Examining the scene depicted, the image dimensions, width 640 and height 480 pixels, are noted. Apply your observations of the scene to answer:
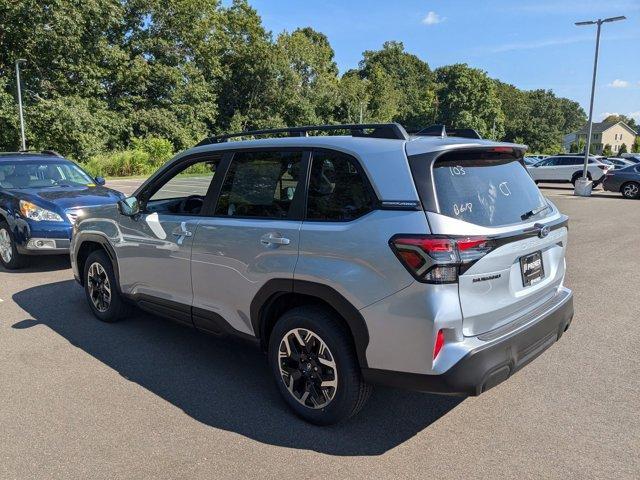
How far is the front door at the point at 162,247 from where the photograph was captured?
12.9 ft

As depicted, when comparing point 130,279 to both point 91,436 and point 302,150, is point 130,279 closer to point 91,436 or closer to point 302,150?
point 91,436

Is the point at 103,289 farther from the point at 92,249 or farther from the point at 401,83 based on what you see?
the point at 401,83

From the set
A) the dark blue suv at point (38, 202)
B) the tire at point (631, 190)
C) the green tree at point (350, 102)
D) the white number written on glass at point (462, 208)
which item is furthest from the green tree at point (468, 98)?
the white number written on glass at point (462, 208)

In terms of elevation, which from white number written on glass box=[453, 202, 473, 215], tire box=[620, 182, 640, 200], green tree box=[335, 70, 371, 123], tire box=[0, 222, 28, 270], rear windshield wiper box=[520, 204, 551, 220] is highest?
green tree box=[335, 70, 371, 123]

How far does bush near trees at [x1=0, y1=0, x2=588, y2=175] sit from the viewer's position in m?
30.0

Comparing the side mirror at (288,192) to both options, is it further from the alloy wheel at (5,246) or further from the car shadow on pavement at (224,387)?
the alloy wheel at (5,246)

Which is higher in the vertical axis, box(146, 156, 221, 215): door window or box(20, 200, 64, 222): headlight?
box(146, 156, 221, 215): door window

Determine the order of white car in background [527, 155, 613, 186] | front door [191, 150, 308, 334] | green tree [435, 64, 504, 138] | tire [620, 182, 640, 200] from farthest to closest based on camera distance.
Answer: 1. green tree [435, 64, 504, 138]
2. white car in background [527, 155, 613, 186]
3. tire [620, 182, 640, 200]
4. front door [191, 150, 308, 334]

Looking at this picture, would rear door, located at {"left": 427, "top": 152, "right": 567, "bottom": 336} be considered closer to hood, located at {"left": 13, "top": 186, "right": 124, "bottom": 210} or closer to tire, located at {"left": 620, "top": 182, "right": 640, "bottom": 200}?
hood, located at {"left": 13, "top": 186, "right": 124, "bottom": 210}

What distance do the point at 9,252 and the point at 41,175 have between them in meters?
1.44

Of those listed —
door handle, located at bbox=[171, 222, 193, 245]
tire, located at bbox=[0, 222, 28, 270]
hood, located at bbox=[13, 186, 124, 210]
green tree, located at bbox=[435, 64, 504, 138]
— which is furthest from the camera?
green tree, located at bbox=[435, 64, 504, 138]

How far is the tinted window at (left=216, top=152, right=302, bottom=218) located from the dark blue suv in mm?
3768

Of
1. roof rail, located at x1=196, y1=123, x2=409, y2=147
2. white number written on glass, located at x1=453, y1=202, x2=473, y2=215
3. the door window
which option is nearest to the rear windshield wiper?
white number written on glass, located at x1=453, y1=202, x2=473, y2=215

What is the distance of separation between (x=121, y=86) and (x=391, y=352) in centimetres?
4015
